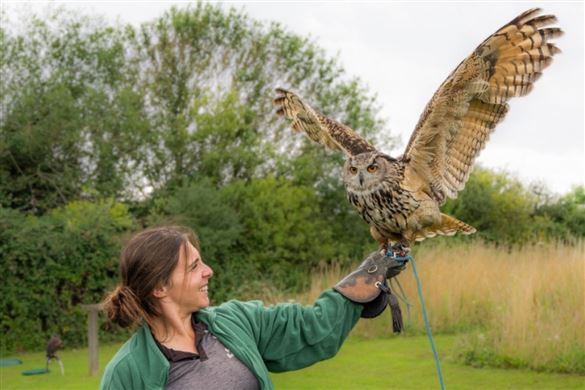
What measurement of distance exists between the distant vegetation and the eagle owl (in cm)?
802

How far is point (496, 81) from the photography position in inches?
124

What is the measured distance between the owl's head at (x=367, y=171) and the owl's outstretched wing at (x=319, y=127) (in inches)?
5.3

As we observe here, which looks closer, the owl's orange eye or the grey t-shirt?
the grey t-shirt

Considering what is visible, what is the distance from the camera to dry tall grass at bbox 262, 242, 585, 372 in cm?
693

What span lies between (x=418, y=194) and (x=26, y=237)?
834cm

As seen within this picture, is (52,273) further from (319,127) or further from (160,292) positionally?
(160,292)

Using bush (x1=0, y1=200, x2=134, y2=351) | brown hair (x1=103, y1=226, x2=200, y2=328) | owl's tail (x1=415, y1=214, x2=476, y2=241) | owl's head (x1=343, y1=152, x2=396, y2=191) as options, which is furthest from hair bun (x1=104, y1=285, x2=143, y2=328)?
bush (x1=0, y1=200, x2=134, y2=351)

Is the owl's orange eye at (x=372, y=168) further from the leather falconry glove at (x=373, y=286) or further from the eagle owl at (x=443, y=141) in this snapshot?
the leather falconry glove at (x=373, y=286)

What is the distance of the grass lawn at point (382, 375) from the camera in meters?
6.63

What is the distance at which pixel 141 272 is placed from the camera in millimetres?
2359

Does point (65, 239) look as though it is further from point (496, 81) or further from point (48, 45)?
point (496, 81)

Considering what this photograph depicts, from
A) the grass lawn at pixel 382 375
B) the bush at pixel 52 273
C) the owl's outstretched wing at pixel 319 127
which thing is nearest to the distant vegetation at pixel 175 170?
the bush at pixel 52 273

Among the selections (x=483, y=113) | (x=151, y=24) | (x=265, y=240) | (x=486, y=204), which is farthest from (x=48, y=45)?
(x=483, y=113)

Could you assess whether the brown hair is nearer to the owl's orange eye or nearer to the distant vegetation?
the owl's orange eye
